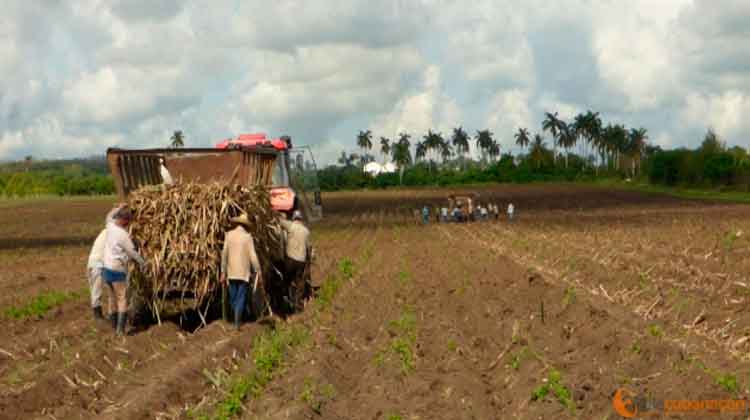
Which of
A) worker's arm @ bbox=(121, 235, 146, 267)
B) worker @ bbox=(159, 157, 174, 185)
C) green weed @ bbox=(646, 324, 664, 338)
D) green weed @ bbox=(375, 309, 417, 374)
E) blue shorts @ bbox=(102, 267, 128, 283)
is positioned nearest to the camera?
green weed @ bbox=(375, 309, 417, 374)

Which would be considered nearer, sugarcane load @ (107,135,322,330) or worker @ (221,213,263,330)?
worker @ (221,213,263,330)

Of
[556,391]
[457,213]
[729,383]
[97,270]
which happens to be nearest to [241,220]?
[97,270]

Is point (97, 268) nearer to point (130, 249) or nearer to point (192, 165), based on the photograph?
point (130, 249)

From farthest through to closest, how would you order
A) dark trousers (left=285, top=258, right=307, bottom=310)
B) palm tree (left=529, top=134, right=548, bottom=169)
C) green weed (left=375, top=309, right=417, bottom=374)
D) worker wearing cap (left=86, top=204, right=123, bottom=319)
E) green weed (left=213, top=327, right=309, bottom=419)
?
palm tree (left=529, top=134, right=548, bottom=169), dark trousers (left=285, top=258, right=307, bottom=310), worker wearing cap (left=86, top=204, right=123, bottom=319), green weed (left=375, top=309, right=417, bottom=374), green weed (left=213, top=327, right=309, bottom=419)

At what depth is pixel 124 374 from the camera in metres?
10.0

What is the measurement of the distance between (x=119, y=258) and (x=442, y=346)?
14.9 ft

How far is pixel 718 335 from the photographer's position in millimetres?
10500

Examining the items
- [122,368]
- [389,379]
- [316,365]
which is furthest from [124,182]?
[389,379]

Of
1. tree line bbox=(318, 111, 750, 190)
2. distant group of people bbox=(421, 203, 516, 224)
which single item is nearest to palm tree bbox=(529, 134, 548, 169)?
tree line bbox=(318, 111, 750, 190)

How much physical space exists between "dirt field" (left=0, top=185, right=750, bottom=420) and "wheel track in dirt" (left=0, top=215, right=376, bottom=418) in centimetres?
3

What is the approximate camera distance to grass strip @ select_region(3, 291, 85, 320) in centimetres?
1481

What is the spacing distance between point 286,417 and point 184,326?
6405mm

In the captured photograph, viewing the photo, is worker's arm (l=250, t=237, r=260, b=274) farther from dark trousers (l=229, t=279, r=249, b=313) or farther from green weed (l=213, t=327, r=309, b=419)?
green weed (l=213, t=327, r=309, b=419)

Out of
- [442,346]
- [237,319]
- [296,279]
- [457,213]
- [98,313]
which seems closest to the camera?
[442,346]
